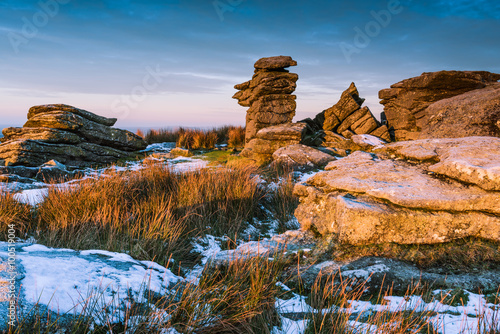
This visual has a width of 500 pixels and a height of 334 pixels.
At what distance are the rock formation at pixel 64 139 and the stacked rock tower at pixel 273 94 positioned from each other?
4765 mm

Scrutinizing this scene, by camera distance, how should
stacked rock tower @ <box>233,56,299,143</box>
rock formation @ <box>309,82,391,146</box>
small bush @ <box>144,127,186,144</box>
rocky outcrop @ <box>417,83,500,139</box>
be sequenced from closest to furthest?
rocky outcrop @ <box>417,83,500,139</box> < stacked rock tower @ <box>233,56,299,143</box> < rock formation @ <box>309,82,391,146</box> < small bush @ <box>144,127,186,144</box>

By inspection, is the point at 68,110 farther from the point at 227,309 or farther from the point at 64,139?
the point at 227,309

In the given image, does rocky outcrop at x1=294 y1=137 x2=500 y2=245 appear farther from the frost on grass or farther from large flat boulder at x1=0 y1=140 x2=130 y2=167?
large flat boulder at x1=0 y1=140 x2=130 y2=167

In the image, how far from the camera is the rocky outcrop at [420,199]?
8.83 ft

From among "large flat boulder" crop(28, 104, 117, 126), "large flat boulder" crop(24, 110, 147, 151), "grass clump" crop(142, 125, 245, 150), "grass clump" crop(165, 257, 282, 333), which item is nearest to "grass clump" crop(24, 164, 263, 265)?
"grass clump" crop(165, 257, 282, 333)

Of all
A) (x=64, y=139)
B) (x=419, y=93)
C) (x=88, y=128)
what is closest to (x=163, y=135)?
(x=88, y=128)

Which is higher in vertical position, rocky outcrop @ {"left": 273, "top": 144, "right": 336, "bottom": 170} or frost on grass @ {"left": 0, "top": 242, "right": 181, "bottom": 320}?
rocky outcrop @ {"left": 273, "top": 144, "right": 336, "bottom": 170}

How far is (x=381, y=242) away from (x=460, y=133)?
17.7 feet

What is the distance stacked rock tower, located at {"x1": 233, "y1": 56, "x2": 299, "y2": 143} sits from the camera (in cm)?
1184

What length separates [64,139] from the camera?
9.16m

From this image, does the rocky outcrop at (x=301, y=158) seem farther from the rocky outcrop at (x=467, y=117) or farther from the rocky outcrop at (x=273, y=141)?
the rocky outcrop at (x=467, y=117)

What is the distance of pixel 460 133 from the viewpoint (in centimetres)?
675

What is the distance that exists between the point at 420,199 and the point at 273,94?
32.4ft

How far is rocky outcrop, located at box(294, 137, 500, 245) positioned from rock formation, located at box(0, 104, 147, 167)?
815cm
